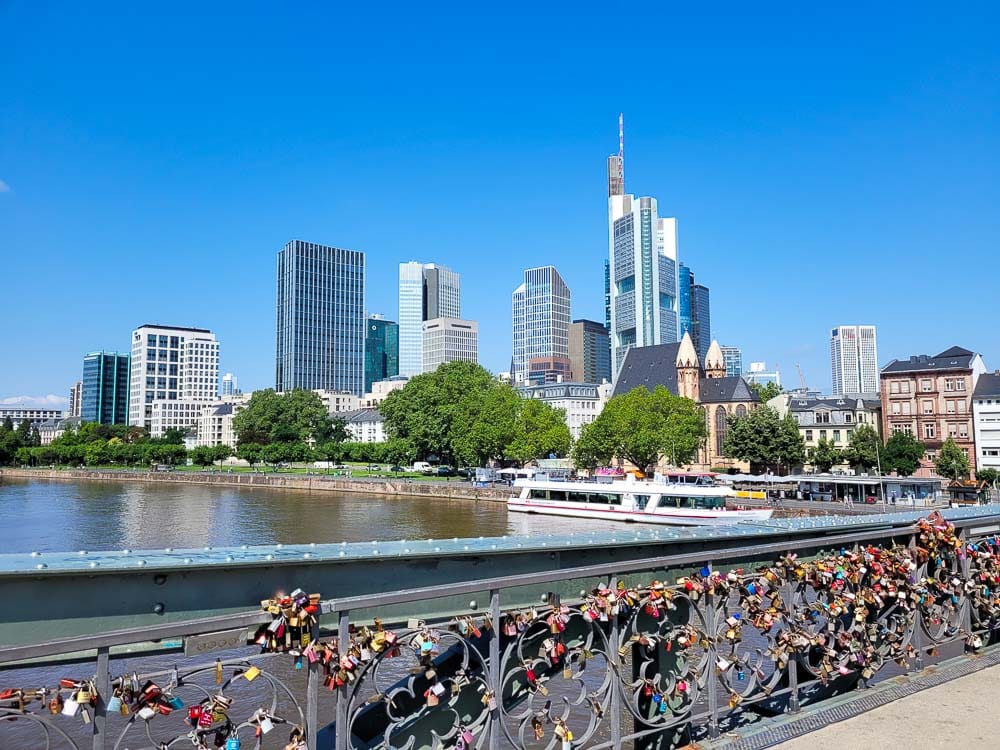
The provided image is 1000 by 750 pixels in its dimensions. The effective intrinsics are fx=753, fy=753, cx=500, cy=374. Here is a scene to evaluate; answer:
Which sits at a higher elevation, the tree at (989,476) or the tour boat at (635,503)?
the tree at (989,476)

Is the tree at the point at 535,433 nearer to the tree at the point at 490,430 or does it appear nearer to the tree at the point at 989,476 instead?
the tree at the point at 490,430

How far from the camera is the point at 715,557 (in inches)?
196

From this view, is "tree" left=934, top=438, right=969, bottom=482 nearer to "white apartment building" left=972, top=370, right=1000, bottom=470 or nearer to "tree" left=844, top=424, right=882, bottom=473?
"white apartment building" left=972, top=370, right=1000, bottom=470

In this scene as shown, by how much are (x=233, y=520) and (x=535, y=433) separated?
3822cm

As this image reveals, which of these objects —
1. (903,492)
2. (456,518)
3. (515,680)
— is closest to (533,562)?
Answer: (515,680)

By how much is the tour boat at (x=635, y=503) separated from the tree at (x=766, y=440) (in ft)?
71.6

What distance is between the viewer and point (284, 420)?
12019 centimetres

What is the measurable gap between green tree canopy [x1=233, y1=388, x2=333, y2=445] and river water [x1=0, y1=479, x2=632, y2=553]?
4289 cm

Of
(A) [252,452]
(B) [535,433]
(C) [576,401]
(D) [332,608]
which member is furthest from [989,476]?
(A) [252,452]

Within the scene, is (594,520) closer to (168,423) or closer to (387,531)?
(387,531)

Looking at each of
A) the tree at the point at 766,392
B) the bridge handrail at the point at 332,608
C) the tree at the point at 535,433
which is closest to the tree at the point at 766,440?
the tree at the point at 535,433

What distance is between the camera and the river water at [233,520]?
38906 mm

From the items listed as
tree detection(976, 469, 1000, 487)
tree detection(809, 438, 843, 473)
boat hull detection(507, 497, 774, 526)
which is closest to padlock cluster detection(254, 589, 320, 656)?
boat hull detection(507, 497, 774, 526)

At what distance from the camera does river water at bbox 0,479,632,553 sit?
38906 millimetres
